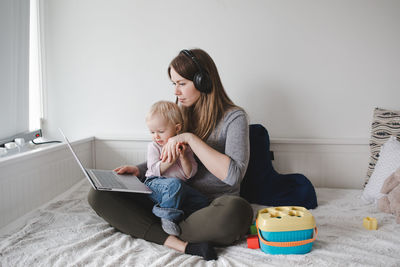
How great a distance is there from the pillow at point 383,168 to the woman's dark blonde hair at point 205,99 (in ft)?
2.62

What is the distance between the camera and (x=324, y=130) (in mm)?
1844

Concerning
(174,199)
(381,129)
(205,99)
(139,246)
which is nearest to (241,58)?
(205,99)

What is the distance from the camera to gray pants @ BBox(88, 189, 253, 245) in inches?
43.0

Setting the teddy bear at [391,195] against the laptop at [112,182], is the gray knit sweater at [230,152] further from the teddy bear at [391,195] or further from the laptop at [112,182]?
the teddy bear at [391,195]

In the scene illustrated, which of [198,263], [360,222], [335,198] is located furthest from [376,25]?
[198,263]

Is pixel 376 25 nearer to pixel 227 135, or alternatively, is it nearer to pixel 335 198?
pixel 335 198

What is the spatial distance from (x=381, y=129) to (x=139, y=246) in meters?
1.36

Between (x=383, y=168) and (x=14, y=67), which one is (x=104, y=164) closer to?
(x=14, y=67)

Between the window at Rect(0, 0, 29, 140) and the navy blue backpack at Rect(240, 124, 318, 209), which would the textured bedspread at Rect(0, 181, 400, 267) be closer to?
the navy blue backpack at Rect(240, 124, 318, 209)

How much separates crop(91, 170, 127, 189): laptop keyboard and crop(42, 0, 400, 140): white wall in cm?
73

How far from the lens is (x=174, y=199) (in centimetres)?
117

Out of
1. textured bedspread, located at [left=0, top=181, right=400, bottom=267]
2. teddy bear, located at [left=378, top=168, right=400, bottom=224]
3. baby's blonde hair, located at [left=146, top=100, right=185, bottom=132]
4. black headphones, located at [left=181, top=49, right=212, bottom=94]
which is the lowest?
textured bedspread, located at [left=0, top=181, right=400, bottom=267]

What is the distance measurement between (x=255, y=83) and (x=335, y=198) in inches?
30.1

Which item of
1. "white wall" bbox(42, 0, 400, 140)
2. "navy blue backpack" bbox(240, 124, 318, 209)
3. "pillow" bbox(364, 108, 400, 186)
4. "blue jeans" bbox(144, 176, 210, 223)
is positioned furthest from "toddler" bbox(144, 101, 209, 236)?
"pillow" bbox(364, 108, 400, 186)
